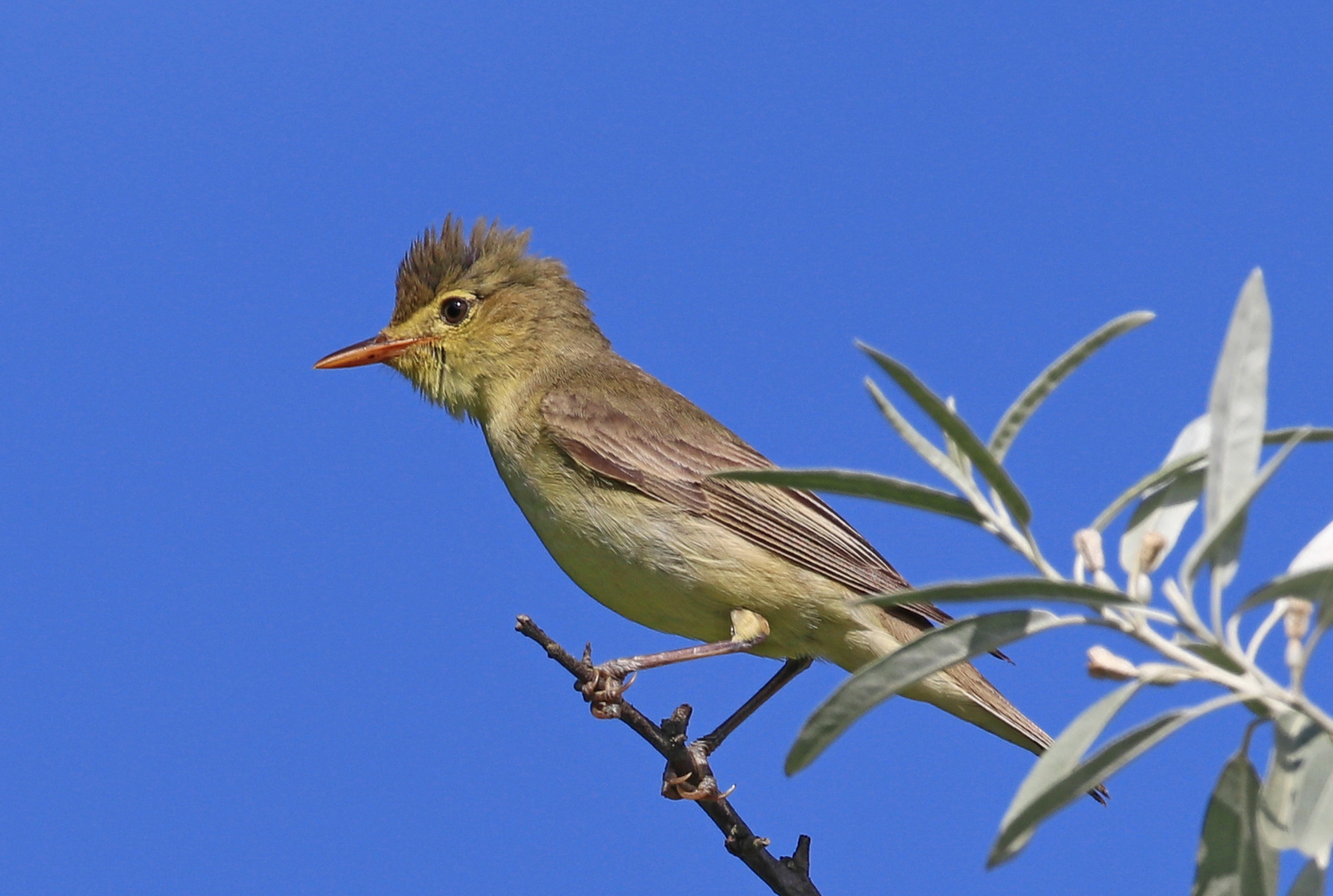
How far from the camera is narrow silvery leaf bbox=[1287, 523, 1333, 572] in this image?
2.74 meters

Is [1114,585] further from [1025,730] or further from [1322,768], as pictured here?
[1025,730]

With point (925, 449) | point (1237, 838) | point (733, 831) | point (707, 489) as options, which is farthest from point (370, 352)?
point (1237, 838)

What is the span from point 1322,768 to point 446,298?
19.7 feet

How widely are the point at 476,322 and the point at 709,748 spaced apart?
275 centimetres

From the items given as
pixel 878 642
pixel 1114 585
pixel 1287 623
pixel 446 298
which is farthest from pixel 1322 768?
pixel 446 298

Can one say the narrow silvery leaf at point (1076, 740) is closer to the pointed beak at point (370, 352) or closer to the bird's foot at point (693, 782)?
the bird's foot at point (693, 782)

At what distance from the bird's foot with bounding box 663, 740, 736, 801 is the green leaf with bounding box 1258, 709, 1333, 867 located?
10.3 feet

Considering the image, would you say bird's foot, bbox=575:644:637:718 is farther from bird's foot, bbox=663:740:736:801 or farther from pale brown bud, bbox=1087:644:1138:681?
pale brown bud, bbox=1087:644:1138:681

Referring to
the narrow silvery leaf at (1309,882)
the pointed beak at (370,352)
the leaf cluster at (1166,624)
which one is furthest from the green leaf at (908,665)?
the pointed beak at (370,352)

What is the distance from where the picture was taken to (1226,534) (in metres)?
2.39

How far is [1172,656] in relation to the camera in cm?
238

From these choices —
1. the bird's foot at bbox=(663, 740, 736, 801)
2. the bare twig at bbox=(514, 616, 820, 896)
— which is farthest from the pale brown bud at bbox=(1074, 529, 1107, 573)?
the bird's foot at bbox=(663, 740, 736, 801)

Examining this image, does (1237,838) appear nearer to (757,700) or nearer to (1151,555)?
(1151,555)

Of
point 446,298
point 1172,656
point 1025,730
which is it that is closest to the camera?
point 1172,656
